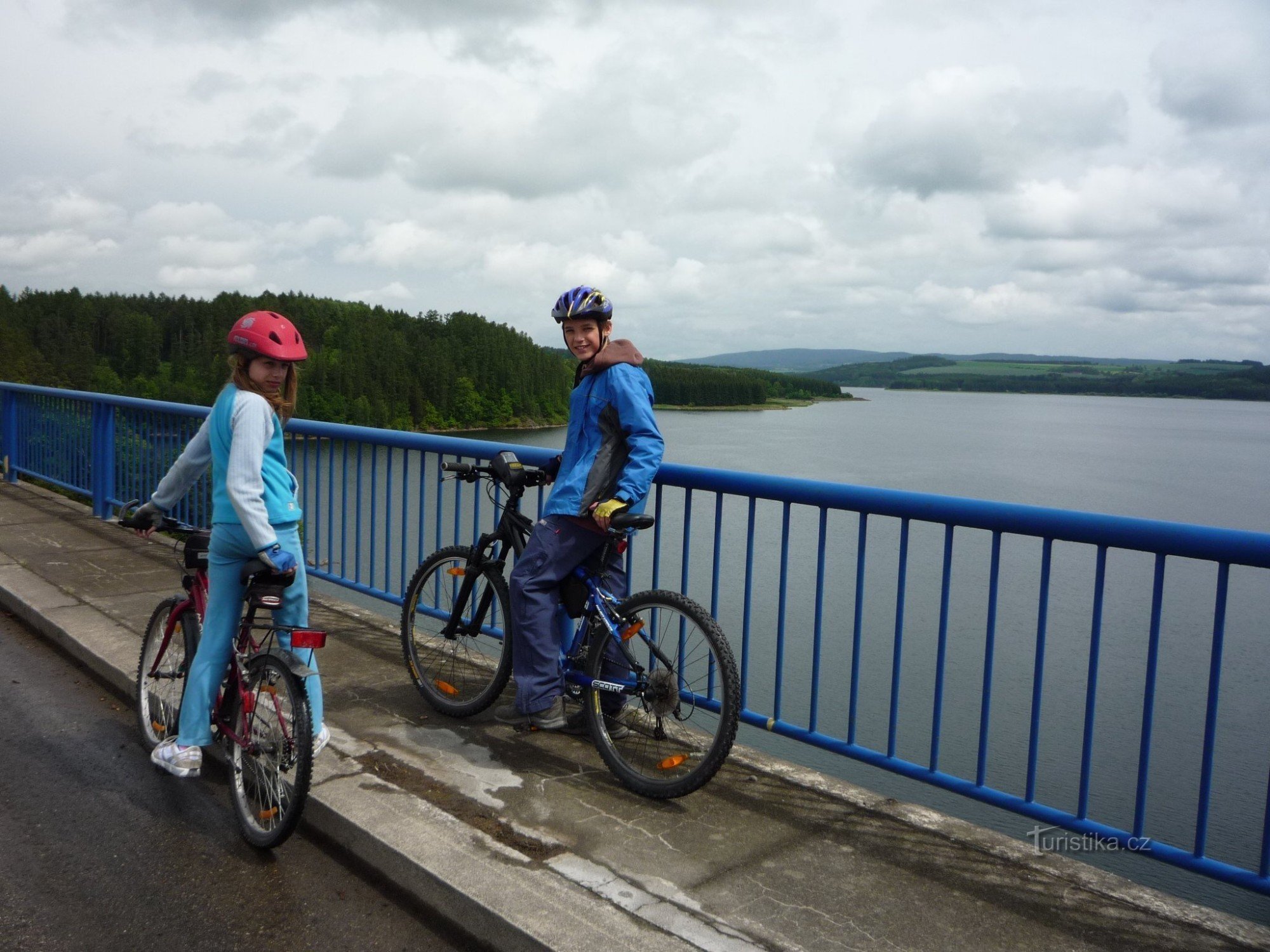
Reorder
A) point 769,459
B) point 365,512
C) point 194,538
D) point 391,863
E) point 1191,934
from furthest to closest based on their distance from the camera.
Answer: point 769,459 → point 365,512 → point 194,538 → point 391,863 → point 1191,934

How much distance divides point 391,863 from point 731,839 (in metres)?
1.07

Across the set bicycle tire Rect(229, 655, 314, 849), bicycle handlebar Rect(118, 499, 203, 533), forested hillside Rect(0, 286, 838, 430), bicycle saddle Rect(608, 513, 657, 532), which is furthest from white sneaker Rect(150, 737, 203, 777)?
forested hillside Rect(0, 286, 838, 430)

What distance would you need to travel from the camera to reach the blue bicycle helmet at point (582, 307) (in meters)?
4.07

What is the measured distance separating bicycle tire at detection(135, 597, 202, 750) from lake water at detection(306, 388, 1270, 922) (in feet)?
6.21

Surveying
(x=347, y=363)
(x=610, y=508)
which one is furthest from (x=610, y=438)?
(x=347, y=363)

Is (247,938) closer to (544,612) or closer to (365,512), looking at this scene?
(544,612)

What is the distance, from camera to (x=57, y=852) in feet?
11.2

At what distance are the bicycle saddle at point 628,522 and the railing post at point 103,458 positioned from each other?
23.8ft

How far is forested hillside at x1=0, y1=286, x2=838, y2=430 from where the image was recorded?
8044 centimetres

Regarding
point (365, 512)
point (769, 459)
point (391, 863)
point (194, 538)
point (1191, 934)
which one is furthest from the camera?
point (769, 459)

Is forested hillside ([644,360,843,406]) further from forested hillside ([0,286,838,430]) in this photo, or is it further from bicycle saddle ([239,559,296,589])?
bicycle saddle ([239,559,296,589])

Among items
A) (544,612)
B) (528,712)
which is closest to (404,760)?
(528,712)

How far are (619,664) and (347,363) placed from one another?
297 feet

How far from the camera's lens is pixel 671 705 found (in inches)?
149
